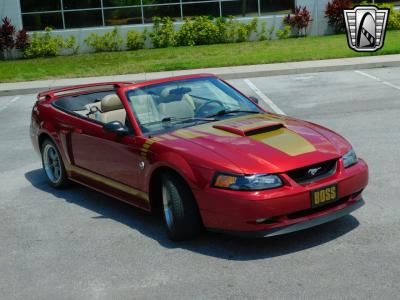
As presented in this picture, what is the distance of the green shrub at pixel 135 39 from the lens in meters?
26.5

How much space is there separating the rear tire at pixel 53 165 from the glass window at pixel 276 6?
20298 millimetres

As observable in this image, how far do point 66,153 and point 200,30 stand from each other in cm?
1965

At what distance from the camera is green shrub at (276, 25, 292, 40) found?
87.9 ft

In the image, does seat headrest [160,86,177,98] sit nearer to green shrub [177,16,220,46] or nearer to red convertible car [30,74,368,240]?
red convertible car [30,74,368,240]

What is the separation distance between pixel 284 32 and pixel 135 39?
19.5 ft

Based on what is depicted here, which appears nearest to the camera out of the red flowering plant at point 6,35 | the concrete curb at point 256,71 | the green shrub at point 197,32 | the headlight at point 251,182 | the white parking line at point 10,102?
the headlight at point 251,182

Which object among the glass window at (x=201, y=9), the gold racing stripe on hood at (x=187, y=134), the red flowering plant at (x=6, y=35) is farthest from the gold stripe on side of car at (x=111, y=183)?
the glass window at (x=201, y=9)

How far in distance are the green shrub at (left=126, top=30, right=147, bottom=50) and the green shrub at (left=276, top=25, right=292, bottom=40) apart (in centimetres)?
533

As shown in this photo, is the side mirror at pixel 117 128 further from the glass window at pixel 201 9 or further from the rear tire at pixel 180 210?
the glass window at pixel 201 9

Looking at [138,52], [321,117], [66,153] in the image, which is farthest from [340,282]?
[138,52]

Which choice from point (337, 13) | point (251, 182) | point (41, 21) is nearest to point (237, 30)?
point (337, 13)

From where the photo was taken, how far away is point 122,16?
88.9 feet

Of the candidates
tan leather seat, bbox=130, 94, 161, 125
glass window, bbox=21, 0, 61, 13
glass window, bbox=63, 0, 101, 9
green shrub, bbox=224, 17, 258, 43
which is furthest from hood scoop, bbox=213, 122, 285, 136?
glass window, bbox=21, 0, 61, 13

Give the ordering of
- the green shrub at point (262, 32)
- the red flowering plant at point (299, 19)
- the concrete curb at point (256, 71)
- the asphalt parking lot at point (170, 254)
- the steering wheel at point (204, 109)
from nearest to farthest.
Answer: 1. the asphalt parking lot at point (170, 254)
2. the steering wheel at point (204, 109)
3. the concrete curb at point (256, 71)
4. the red flowering plant at point (299, 19)
5. the green shrub at point (262, 32)
